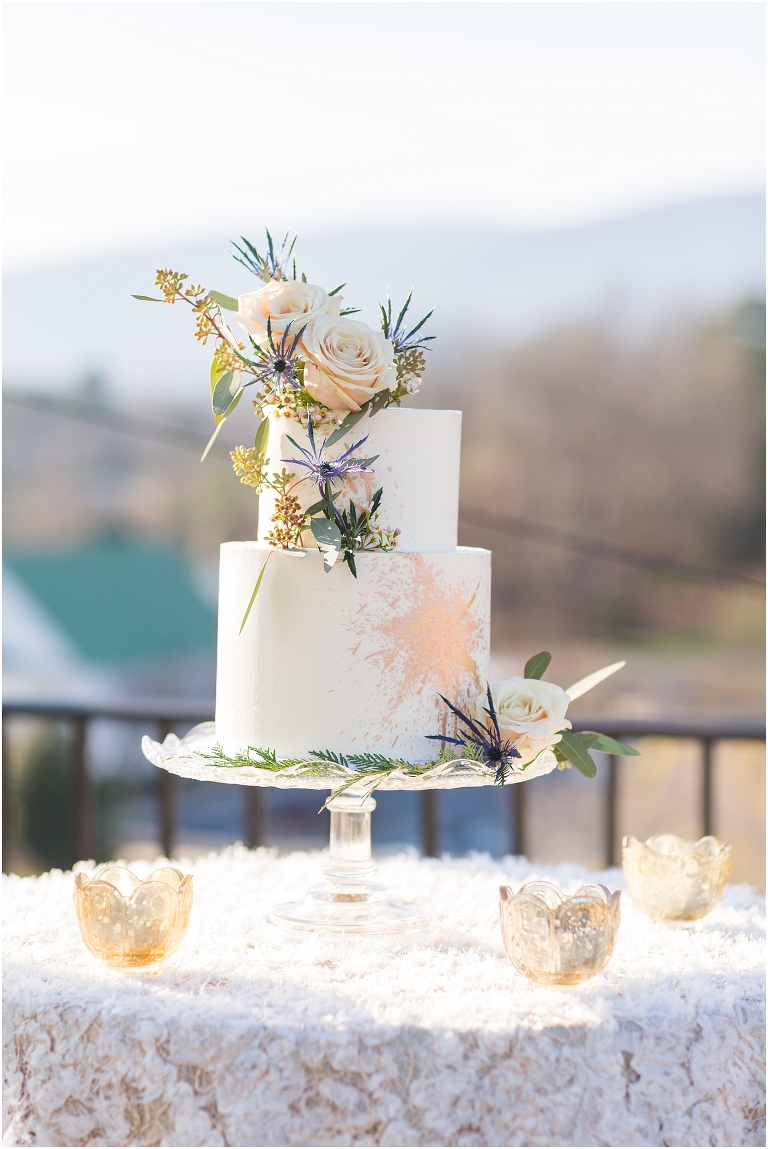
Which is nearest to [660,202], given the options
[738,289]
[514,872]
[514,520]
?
[738,289]

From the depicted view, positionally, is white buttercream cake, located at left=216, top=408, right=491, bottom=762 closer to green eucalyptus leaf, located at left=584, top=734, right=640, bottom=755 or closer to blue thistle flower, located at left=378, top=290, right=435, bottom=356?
blue thistle flower, located at left=378, top=290, right=435, bottom=356

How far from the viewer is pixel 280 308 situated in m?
1.35

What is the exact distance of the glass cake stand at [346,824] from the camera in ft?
4.24

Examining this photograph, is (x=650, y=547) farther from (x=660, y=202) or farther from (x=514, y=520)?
(x=660, y=202)

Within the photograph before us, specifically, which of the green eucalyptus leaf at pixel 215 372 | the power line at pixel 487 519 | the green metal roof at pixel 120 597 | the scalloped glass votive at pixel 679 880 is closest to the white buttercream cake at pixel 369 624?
the green eucalyptus leaf at pixel 215 372

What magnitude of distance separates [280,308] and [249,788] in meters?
1.66

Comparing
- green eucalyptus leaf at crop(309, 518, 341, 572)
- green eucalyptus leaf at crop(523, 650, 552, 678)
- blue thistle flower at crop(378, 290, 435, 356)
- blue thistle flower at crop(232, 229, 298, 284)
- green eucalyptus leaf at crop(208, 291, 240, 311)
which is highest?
blue thistle flower at crop(232, 229, 298, 284)

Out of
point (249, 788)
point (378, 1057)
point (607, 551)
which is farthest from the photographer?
point (607, 551)

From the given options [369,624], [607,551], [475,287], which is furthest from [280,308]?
[607,551]

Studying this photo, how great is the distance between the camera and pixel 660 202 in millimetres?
9273

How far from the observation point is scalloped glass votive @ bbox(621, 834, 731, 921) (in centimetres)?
149

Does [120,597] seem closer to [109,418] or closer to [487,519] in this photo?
[109,418]

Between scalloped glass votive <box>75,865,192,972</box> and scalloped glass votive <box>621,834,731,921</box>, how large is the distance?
0.67 meters

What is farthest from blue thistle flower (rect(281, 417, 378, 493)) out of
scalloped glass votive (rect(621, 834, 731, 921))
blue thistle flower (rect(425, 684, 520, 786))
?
scalloped glass votive (rect(621, 834, 731, 921))
